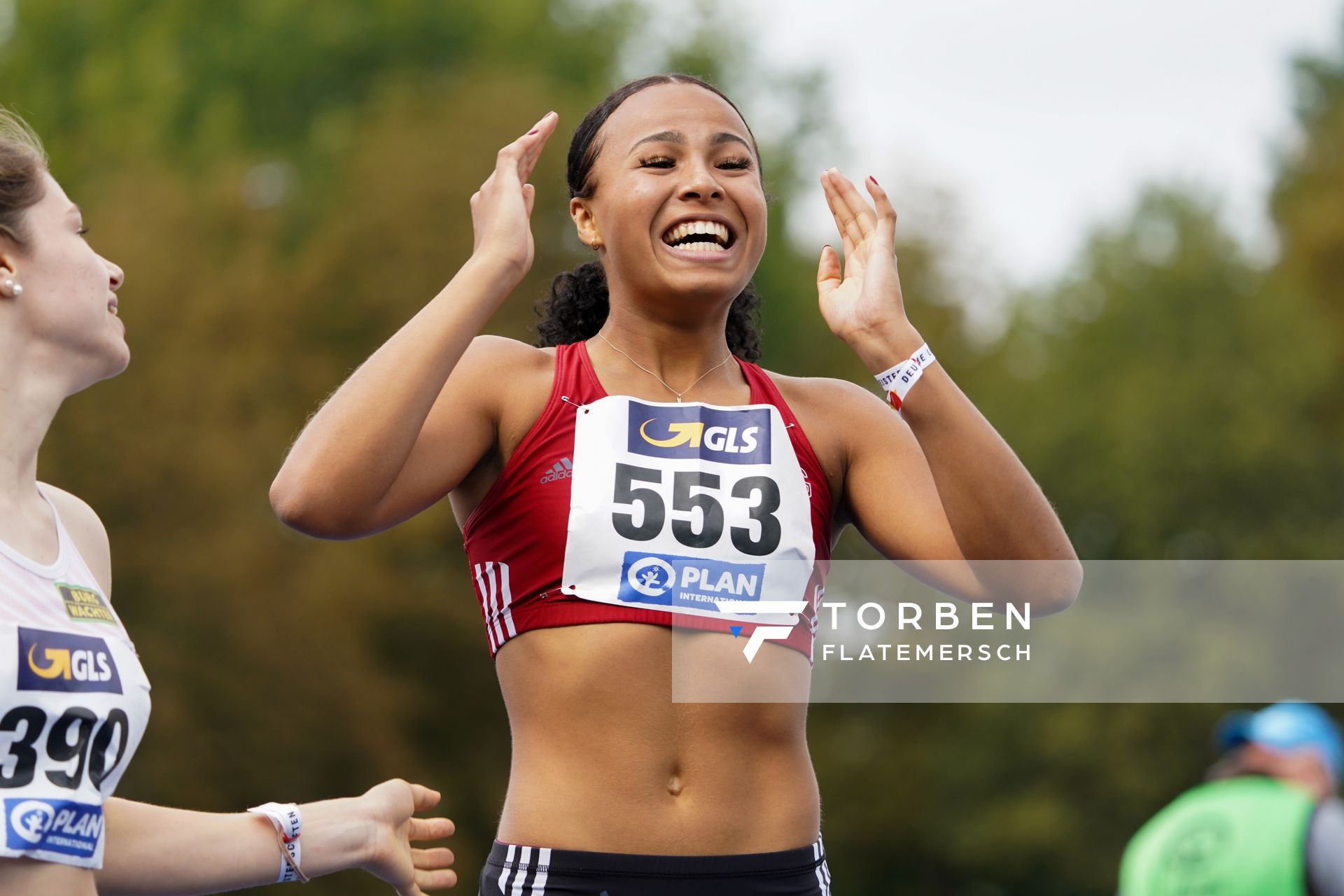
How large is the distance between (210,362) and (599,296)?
58.1 feet

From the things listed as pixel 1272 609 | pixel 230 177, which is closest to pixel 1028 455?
pixel 1272 609

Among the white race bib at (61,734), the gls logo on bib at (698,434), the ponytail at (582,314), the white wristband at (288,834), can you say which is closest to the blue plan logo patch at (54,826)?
the white race bib at (61,734)

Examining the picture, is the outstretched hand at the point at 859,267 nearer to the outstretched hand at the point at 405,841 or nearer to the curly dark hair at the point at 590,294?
the curly dark hair at the point at 590,294

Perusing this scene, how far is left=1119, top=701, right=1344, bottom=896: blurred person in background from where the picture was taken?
6.38 m

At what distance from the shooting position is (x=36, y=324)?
11.3 ft

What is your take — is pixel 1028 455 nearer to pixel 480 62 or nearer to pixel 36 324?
pixel 480 62

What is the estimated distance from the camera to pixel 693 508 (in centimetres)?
368

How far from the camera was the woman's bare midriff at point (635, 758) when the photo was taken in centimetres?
351

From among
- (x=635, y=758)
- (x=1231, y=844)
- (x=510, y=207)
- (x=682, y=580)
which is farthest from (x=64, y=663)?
(x=1231, y=844)

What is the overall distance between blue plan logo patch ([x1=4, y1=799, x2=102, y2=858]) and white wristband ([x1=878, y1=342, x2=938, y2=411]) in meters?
1.78

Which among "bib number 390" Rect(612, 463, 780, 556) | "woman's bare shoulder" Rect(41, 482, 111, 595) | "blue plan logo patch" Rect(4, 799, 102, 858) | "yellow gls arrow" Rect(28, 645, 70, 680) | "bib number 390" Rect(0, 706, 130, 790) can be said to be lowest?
"blue plan logo patch" Rect(4, 799, 102, 858)

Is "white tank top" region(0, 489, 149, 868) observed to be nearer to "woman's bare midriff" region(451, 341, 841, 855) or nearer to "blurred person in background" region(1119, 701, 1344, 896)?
"woman's bare midriff" region(451, 341, 841, 855)

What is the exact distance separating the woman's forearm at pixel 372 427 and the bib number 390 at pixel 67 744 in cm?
53

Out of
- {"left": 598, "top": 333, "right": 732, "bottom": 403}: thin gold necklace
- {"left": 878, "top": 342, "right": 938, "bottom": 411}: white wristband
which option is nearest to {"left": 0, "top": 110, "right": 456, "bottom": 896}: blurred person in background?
{"left": 598, "top": 333, "right": 732, "bottom": 403}: thin gold necklace
